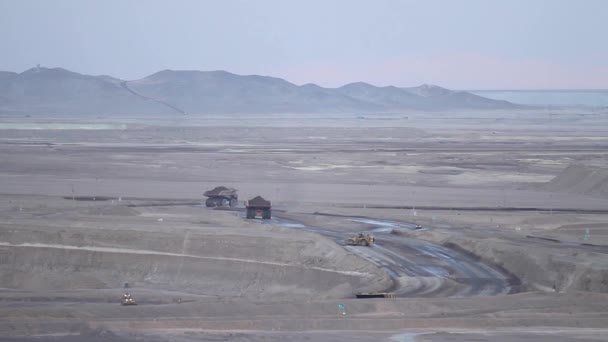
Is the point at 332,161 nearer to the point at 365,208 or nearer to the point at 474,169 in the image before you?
the point at 474,169

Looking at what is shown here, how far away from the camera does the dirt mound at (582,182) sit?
4556cm

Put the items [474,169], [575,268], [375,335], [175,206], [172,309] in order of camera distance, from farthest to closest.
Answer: [474,169]
[175,206]
[575,268]
[172,309]
[375,335]

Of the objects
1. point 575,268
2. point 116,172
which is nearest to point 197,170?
point 116,172

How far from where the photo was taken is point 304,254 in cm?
2589

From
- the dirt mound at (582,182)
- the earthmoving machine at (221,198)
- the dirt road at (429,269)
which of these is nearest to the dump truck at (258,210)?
the dirt road at (429,269)

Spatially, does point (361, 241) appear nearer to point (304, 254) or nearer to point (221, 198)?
point (304, 254)

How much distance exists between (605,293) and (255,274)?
9049mm

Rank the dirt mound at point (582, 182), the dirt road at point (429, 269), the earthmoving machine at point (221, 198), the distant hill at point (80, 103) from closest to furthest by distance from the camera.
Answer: the dirt road at point (429, 269)
the earthmoving machine at point (221, 198)
the dirt mound at point (582, 182)
the distant hill at point (80, 103)

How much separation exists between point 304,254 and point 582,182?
25.4m

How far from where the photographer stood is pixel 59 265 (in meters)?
26.5

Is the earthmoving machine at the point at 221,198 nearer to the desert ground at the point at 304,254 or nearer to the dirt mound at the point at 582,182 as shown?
the desert ground at the point at 304,254

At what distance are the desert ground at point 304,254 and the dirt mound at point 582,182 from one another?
0.38 feet

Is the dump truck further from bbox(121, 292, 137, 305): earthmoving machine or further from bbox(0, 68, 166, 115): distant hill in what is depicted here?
bbox(0, 68, 166, 115): distant hill

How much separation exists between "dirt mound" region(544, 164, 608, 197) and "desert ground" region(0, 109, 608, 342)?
0.38 ft
